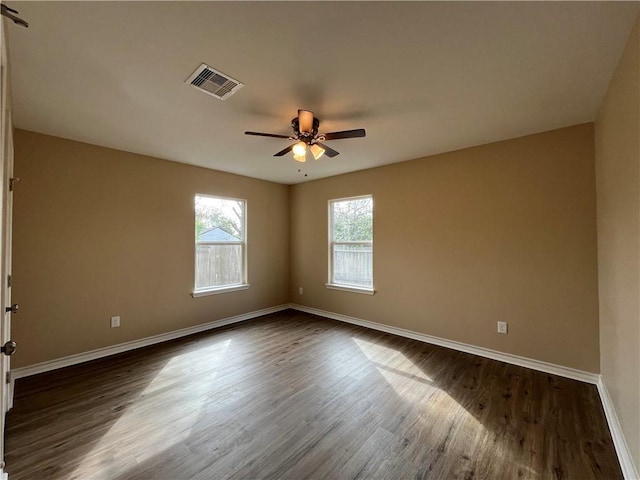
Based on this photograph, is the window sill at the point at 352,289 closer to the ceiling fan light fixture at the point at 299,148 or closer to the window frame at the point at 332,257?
the window frame at the point at 332,257

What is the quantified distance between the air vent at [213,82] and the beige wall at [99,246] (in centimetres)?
209

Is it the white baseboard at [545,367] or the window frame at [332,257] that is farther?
the window frame at [332,257]

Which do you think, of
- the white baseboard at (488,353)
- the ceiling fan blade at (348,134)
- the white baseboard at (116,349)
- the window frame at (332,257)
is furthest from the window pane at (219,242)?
the ceiling fan blade at (348,134)

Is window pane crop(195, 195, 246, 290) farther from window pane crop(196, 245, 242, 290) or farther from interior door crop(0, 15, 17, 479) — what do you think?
interior door crop(0, 15, 17, 479)

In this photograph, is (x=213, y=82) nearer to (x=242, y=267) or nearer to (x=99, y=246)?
(x=99, y=246)

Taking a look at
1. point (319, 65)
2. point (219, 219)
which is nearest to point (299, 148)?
point (319, 65)

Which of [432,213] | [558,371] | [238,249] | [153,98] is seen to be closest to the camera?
[153,98]

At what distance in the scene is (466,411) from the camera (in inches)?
85.0

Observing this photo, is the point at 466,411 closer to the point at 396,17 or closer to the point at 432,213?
the point at 432,213

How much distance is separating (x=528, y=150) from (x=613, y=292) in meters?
1.60

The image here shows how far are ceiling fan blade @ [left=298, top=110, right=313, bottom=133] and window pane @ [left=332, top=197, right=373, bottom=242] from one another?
2230 mm

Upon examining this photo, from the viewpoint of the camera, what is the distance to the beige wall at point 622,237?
1.49 meters

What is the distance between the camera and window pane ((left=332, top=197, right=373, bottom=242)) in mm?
4387

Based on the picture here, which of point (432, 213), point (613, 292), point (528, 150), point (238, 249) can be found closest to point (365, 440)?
point (613, 292)
